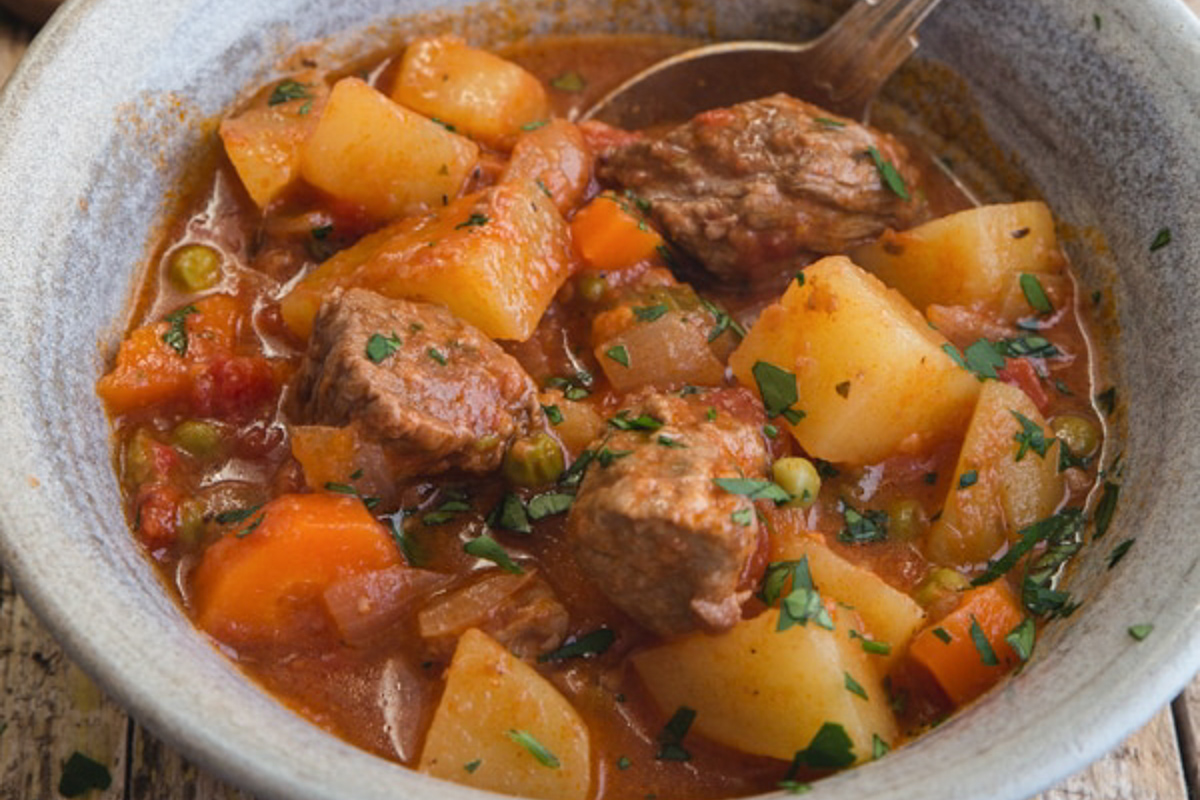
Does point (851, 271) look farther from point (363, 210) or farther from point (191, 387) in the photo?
point (191, 387)

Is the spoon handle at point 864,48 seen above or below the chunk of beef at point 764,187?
above

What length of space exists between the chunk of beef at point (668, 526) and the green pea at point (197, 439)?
108 centimetres

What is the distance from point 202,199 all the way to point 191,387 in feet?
2.68

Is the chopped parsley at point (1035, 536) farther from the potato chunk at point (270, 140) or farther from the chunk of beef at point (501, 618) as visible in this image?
the potato chunk at point (270, 140)

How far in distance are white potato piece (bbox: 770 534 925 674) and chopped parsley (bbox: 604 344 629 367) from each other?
0.80 m

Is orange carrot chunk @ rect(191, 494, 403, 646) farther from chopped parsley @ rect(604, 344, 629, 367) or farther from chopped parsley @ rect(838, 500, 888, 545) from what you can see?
chopped parsley @ rect(838, 500, 888, 545)

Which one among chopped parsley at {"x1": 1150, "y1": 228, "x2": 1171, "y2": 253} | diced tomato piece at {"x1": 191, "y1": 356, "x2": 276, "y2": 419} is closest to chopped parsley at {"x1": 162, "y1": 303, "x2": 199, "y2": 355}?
diced tomato piece at {"x1": 191, "y1": 356, "x2": 276, "y2": 419}

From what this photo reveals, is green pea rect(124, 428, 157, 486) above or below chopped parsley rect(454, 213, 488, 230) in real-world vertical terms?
below

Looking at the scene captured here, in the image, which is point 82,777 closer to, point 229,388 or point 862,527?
point 229,388

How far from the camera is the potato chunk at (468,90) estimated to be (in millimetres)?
4574

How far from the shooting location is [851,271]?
389 cm

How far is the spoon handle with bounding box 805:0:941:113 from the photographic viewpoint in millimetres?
4633

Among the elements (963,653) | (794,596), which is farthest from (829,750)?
(963,653)

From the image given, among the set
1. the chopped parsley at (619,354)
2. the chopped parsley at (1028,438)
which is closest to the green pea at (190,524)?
the chopped parsley at (619,354)
